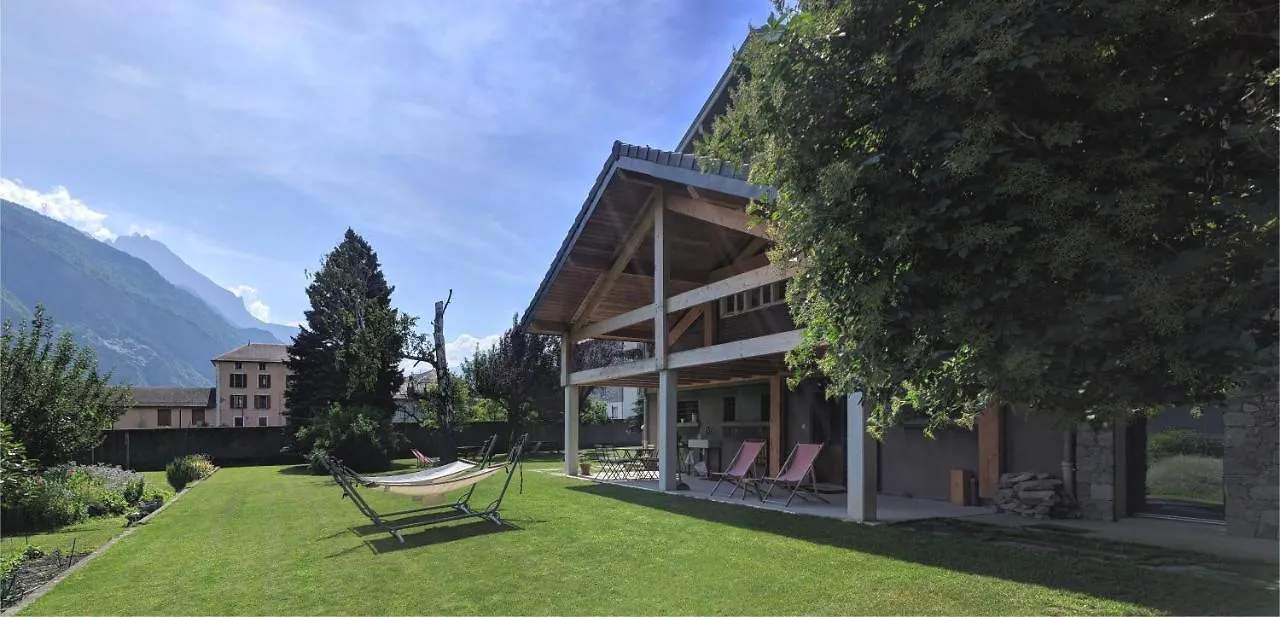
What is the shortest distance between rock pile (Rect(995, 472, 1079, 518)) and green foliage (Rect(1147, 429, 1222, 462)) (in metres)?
1.10

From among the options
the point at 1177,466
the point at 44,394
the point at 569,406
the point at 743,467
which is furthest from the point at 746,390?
the point at 44,394

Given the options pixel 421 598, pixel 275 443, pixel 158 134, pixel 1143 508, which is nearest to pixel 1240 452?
pixel 1143 508

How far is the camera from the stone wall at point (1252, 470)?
22.5 feet

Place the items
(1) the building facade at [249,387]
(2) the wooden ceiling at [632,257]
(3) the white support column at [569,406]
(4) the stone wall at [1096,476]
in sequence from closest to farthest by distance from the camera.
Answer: (4) the stone wall at [1096,476], (2) the wooden ceiling at [632,257], (3) the white support column at [569,406], (1) the building facade at [249,387]

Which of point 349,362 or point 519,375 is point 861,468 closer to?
point 349,362

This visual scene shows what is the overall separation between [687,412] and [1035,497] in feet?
32.5

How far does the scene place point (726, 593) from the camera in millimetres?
5020

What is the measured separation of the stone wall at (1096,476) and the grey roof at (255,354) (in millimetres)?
62978

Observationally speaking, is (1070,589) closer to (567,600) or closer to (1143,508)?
(567,600)

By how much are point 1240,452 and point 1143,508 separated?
176cm

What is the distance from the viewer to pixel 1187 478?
8.18 m

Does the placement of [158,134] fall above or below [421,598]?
above

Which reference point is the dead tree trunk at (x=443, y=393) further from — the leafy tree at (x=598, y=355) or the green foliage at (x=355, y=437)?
the leafy tree at (x=598, y=355)

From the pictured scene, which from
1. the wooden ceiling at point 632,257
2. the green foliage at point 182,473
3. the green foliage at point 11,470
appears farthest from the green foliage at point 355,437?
the green foliage at point 11,470
